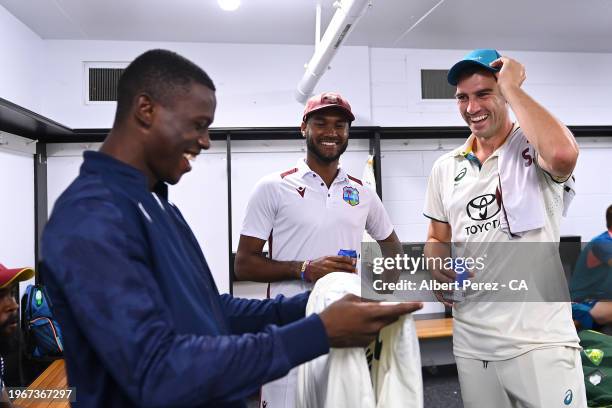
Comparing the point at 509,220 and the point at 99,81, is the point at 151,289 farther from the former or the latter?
the point at 99,81

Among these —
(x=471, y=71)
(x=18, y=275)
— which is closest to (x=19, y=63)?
(x=18, y=275)

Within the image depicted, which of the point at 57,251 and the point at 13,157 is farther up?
the point at 13,157

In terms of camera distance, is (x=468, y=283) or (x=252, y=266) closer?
(x=468, y=283)

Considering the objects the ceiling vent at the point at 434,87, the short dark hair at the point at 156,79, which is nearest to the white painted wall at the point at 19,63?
the short dark hair at the point at 156,79

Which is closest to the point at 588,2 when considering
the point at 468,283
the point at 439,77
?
the point at 439,77

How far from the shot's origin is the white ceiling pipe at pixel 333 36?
8.20ft

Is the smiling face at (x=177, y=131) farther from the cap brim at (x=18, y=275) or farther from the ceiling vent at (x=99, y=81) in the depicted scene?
the ceiling vent at (x=99, y=81)

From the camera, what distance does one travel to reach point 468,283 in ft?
4.90

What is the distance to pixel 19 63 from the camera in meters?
3.36

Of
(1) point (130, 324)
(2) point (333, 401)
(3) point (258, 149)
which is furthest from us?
(3) point (258, 149)

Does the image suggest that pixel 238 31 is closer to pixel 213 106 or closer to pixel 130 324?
pixel 213 106

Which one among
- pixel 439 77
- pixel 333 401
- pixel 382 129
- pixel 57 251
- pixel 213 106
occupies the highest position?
pixel 439 77

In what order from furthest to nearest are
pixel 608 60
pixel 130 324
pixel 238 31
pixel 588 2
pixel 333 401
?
pixel 608 60 → pixel 238 31 → pixel 588 2 → pixel 333 401 → pixel 130 324

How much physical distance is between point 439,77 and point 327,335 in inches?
161
